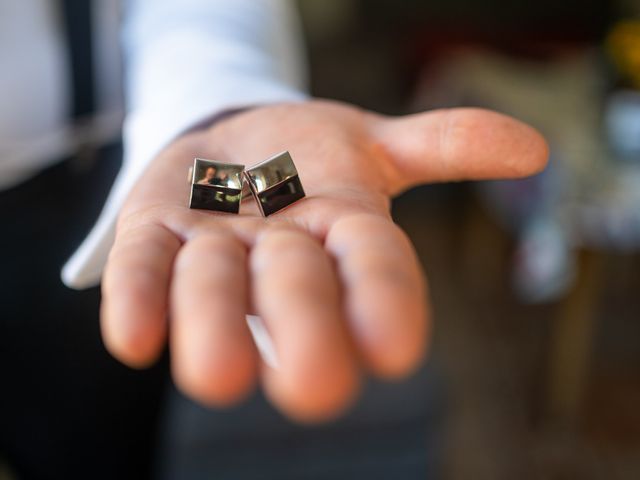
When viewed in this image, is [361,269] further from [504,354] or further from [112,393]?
[504,354]

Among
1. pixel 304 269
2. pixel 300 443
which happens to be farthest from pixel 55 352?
pixel 300 443

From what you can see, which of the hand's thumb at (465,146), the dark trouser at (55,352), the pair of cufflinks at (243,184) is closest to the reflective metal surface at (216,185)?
the pair of cufflinks at (243,184)

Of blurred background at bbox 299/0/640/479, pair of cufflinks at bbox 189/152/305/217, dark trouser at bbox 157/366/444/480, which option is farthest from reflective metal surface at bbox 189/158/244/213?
blurred background at bbox 299/0/640/479

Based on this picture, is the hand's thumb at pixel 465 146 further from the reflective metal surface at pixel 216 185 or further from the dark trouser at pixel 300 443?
the dark trouser at pixel 300 443

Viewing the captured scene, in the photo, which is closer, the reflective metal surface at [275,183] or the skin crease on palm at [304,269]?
the skin crease on palm at [304,269]

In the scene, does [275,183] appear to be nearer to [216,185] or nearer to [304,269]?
[216,185]

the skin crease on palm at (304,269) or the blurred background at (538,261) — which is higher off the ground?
the skin crease on palm at (304,269)

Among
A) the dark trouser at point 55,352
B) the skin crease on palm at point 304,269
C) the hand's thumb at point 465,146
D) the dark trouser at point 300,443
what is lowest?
the dark trouser at point 300,443
